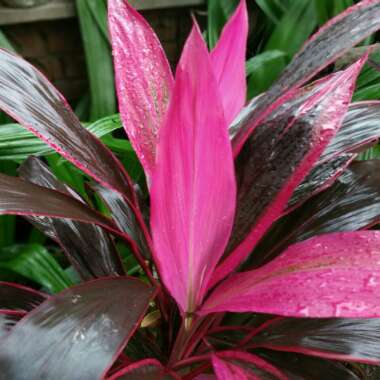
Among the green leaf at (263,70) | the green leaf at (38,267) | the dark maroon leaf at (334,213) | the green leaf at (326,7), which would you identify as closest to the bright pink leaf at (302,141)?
the dark maroon leaf at (334,213)

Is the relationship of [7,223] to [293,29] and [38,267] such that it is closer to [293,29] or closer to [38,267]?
[38,267]

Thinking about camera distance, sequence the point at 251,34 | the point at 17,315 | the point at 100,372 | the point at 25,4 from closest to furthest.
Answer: the point at 100,372
the point at 17,315
the point at 25,4
the point at 251,34

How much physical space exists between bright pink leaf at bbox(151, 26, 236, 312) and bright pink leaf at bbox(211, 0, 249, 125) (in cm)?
14

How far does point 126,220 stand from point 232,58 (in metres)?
0.21

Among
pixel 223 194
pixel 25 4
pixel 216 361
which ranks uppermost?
pixel 25 4

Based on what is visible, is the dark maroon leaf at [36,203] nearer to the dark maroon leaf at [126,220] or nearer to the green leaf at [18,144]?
the dark maroon leaf at [126,220]

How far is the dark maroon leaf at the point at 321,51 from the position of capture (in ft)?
1.40

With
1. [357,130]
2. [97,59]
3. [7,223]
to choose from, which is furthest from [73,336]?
[97,59]

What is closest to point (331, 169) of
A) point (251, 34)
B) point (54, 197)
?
point (54, 197)

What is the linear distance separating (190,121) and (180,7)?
1.29 meters

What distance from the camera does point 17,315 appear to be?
43 cm

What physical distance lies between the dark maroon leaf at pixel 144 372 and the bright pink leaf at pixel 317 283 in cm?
6

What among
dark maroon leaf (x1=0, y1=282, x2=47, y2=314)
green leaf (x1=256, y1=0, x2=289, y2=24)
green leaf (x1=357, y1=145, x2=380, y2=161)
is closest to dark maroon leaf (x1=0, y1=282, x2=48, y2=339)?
dark maroon leaf (x1=0, y1=282, x2=47, y2=314)

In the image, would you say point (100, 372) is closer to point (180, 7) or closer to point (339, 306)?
point (339, 306)
